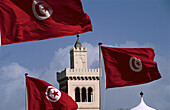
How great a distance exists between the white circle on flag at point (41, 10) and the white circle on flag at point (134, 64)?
620cm

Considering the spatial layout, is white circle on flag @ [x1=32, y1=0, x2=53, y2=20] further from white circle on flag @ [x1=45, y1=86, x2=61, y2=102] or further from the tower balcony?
the tower balcony

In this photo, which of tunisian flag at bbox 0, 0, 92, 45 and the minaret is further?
the minaret

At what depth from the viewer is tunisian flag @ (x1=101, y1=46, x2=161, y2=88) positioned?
28.8m

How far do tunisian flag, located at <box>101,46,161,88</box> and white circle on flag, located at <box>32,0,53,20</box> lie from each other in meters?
4.95

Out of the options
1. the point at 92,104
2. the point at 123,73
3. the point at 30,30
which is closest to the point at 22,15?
the point at 30,30

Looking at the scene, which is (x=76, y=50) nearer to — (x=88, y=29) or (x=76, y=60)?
(x=76, y=60)

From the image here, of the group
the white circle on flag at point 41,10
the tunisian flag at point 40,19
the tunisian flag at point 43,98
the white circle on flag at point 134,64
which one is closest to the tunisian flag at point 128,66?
the white circle on flag at point 134,64

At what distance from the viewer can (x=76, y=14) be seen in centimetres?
2498

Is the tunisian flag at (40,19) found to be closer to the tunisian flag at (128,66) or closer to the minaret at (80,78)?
the tunisian flag at (128,66)

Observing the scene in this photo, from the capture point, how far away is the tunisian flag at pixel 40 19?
79.0 ft

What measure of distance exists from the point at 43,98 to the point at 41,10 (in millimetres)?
9992

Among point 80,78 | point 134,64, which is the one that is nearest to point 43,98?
point 134,64

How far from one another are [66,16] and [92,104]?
7651cm

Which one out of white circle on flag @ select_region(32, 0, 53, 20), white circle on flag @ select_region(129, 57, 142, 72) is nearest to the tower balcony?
white circle on flag @ select_region(129, 57, 142, 72)
